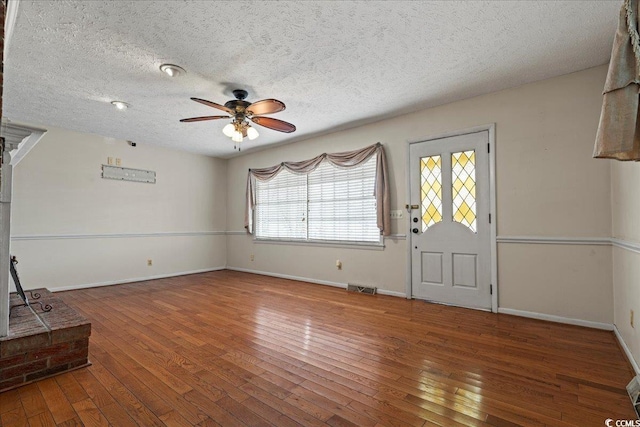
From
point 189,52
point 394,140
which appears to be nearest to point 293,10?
point 189,52

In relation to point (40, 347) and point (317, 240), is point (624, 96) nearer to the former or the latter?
point (40, 347)

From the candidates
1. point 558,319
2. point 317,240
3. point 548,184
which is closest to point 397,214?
point 317,240

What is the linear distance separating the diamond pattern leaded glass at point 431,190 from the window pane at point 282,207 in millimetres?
2225

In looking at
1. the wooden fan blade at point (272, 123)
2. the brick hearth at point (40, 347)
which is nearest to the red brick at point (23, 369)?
the brick hearth at point (40, 347)

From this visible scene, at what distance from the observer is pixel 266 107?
3.12m

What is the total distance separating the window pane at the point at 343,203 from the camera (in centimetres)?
471

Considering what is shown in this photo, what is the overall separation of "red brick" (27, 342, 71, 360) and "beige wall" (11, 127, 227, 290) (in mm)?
3321

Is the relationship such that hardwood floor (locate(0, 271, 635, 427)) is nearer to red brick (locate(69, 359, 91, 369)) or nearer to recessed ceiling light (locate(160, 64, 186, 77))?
red brick (locate(69, 359, 91, 369))

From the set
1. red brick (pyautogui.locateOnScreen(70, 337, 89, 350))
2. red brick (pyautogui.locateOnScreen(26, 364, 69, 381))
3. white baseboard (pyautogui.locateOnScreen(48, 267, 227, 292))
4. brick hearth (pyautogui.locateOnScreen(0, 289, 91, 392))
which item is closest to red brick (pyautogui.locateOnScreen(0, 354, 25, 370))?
brick hearth (pyautogui.locateOnScreen(0, 289, 91, 392))

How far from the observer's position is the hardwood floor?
1682 millimetres

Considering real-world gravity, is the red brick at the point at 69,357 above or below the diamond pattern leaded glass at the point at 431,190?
below

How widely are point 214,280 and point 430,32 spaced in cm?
507

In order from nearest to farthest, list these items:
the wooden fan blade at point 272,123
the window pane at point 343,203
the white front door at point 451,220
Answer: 1. the wooden fan blade at point 272,123
2. the white front door at point 451,220
3. the window pane at point 343,203

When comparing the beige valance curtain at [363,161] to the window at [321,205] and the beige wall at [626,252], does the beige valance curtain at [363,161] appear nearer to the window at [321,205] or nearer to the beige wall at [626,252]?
the window at [321,205]
